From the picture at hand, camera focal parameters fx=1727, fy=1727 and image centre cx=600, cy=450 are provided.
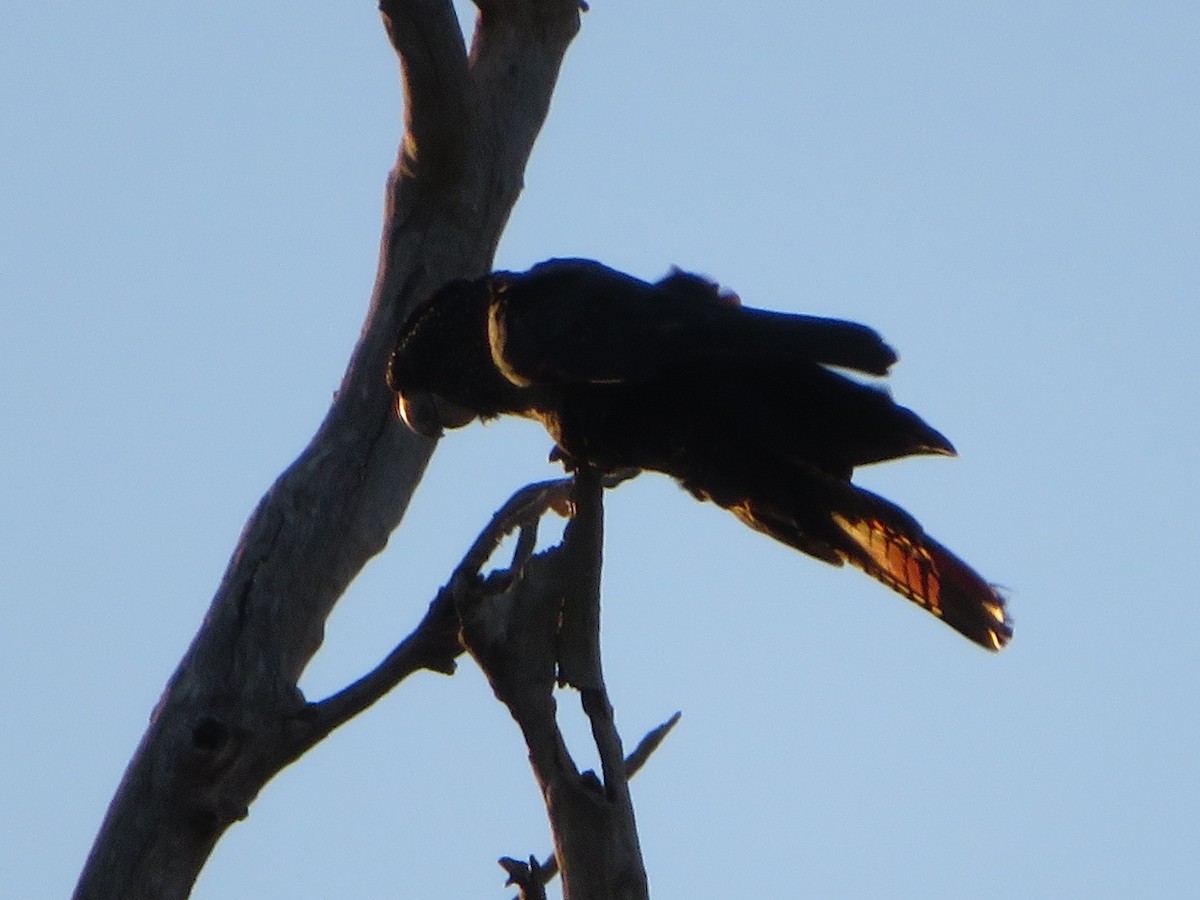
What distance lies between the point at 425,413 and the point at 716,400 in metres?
0.81

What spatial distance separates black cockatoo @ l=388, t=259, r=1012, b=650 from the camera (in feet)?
12.1

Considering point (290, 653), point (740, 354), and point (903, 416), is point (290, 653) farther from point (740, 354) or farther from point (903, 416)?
point (903, 416)

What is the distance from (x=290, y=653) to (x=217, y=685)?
0.64 feet

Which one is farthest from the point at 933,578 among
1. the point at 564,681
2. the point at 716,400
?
the point at 564,681

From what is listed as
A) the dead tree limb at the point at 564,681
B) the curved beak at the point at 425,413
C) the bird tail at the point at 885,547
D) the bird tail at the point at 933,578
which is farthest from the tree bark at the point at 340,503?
the bird tail at the point at 933,578

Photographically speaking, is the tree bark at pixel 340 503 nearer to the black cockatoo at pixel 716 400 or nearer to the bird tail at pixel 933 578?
the black cockatoo at pixel 716 400

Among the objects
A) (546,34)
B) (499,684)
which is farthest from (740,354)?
(546,34)

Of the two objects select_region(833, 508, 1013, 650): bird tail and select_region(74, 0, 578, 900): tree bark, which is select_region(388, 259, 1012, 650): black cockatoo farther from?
select_region(74, 0, 578, 900): tree bark

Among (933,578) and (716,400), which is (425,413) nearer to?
(716,400)

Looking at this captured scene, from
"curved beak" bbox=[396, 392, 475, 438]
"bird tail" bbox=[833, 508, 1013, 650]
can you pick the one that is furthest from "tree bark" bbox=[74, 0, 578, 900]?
"bird tail" bbox=[833, 508, 1013, 650]

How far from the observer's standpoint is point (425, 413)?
4.32m

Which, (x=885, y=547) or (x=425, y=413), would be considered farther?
(x=425, y=413)

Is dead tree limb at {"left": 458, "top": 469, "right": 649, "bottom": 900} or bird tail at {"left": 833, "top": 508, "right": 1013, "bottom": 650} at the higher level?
bird tail at {"left": 833, "top": 508, "right": 1013, "bottom": 650}

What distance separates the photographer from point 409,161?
14.8 feet
